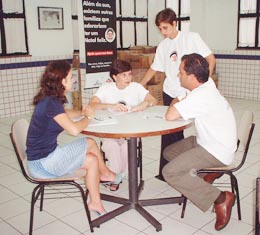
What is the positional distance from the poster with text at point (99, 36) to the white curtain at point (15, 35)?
1764 millimetres

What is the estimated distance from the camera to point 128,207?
273 cm

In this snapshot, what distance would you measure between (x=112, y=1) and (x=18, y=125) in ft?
10.5

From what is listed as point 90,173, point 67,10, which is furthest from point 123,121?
point 67,10

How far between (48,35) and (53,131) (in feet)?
14.5

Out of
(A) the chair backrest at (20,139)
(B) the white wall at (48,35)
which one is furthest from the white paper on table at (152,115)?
(B) the white wall at (48,35)

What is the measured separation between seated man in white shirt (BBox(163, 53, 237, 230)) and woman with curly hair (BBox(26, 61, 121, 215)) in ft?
1.99

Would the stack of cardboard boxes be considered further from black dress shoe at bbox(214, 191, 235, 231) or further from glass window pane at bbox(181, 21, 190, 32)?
black dress shoe at bbox(214, 191, 235, 231)

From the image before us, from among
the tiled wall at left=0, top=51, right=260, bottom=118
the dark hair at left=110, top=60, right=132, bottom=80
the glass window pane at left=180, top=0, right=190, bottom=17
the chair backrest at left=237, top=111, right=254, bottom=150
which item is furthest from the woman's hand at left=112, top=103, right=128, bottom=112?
the glass window pane at left=180, top=0, right=190, bottom=17

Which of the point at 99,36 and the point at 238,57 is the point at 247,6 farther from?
the point at 99,36

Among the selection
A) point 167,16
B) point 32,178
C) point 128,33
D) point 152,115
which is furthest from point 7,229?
point 128,33

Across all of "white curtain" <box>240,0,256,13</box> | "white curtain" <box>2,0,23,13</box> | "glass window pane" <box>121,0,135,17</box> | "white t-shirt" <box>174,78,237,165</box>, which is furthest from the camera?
"glass window pane" <box>121,0,135,17</box>

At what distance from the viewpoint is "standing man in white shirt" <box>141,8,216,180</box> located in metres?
2.95

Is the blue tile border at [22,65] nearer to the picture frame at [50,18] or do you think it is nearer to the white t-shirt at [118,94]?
the picture frame at [50,18]

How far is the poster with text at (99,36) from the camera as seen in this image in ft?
15.5
